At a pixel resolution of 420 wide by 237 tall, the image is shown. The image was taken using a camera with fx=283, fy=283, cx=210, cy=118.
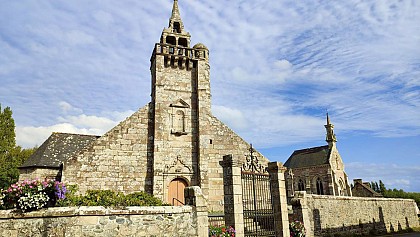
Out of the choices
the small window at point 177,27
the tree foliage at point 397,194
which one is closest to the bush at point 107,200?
the small window at point 177,27

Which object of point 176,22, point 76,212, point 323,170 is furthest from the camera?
point 323,170

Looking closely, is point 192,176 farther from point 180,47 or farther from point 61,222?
point 61,222

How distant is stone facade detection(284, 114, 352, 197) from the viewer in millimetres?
41219

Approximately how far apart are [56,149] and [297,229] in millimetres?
16192

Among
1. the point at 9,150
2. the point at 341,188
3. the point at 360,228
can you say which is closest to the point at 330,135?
the point at 341,188

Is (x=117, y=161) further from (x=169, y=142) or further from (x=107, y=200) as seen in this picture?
(x=107, y=200)

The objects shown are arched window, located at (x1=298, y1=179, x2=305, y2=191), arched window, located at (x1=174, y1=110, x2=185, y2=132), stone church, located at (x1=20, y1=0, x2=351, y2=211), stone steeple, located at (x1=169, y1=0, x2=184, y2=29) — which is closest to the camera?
stone church, located at (x1=20, y1=0, x2=351, y2=211)

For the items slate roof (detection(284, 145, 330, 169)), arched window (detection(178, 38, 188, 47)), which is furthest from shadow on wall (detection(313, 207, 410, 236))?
slate roof (detection(284, 145, 330, 169))

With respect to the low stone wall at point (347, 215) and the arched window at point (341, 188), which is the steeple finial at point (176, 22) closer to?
the low stone wall at point (347, 215)

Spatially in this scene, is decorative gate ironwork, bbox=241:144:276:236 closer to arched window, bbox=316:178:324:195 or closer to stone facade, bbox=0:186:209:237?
stone facade, bbox=0:186:209:237

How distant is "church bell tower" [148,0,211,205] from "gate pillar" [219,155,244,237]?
6516 mm

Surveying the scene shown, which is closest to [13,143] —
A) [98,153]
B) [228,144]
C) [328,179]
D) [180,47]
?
[98,153]

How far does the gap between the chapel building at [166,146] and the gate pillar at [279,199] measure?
495cm

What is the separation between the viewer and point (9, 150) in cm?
2986
